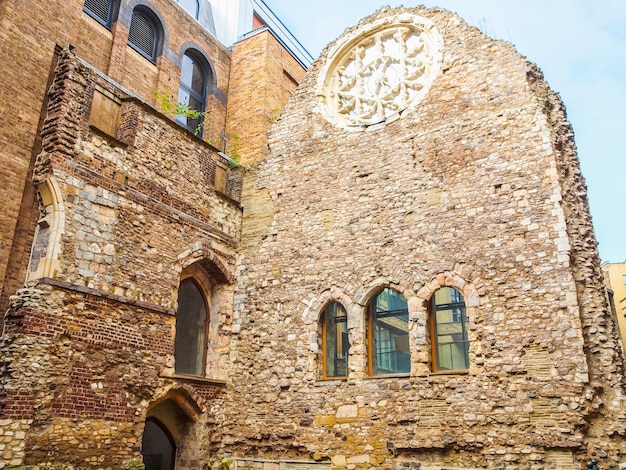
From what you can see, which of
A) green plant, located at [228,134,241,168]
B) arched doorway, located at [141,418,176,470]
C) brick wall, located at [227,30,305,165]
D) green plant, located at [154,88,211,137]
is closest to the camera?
arched doorway, located at [141,418,176,470]

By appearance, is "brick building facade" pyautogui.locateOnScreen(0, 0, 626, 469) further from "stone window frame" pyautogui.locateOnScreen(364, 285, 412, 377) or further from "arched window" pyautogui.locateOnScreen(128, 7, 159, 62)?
"arched window" pyautogui.locateOnScreen(128, 7, 159, 62)

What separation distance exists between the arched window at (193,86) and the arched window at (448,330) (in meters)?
8.46

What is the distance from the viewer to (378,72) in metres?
12.5

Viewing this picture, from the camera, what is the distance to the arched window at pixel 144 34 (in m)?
Result: 14.2

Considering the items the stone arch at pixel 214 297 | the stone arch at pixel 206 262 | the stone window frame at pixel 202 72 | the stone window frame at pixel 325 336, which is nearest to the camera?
the stone window frame at pixel 325 336

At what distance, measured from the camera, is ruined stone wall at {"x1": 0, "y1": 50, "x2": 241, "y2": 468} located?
317 inches

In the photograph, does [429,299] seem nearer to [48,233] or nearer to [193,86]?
[48,233]

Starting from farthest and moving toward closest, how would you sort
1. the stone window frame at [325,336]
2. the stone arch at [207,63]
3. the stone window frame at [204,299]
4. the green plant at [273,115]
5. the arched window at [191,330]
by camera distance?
1. the stone arch at [207,63]
2. the green plant at [273,115]
3. the arched window at [191,330]
4. the stone window frame at [204,299]
5. the stone window frame at [325,336]

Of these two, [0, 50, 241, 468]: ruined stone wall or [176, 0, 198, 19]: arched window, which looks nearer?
[0, 50, 241, 468]: ruined stone wall

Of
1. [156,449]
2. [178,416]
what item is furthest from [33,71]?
[156,449]

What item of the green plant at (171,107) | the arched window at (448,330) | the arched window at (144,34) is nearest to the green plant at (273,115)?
the green plant at (171,107)

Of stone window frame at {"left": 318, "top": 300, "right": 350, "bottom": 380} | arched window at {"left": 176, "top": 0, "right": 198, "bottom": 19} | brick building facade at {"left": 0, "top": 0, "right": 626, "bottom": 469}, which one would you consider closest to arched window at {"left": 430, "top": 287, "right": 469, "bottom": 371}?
brick building facade at {"left": 0, "top": 0, "right": 626, "bottom": 469}

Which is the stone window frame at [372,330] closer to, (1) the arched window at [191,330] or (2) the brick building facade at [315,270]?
(2) the brick building facade at [315,270]

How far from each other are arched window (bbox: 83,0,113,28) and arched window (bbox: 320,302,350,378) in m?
8.73
